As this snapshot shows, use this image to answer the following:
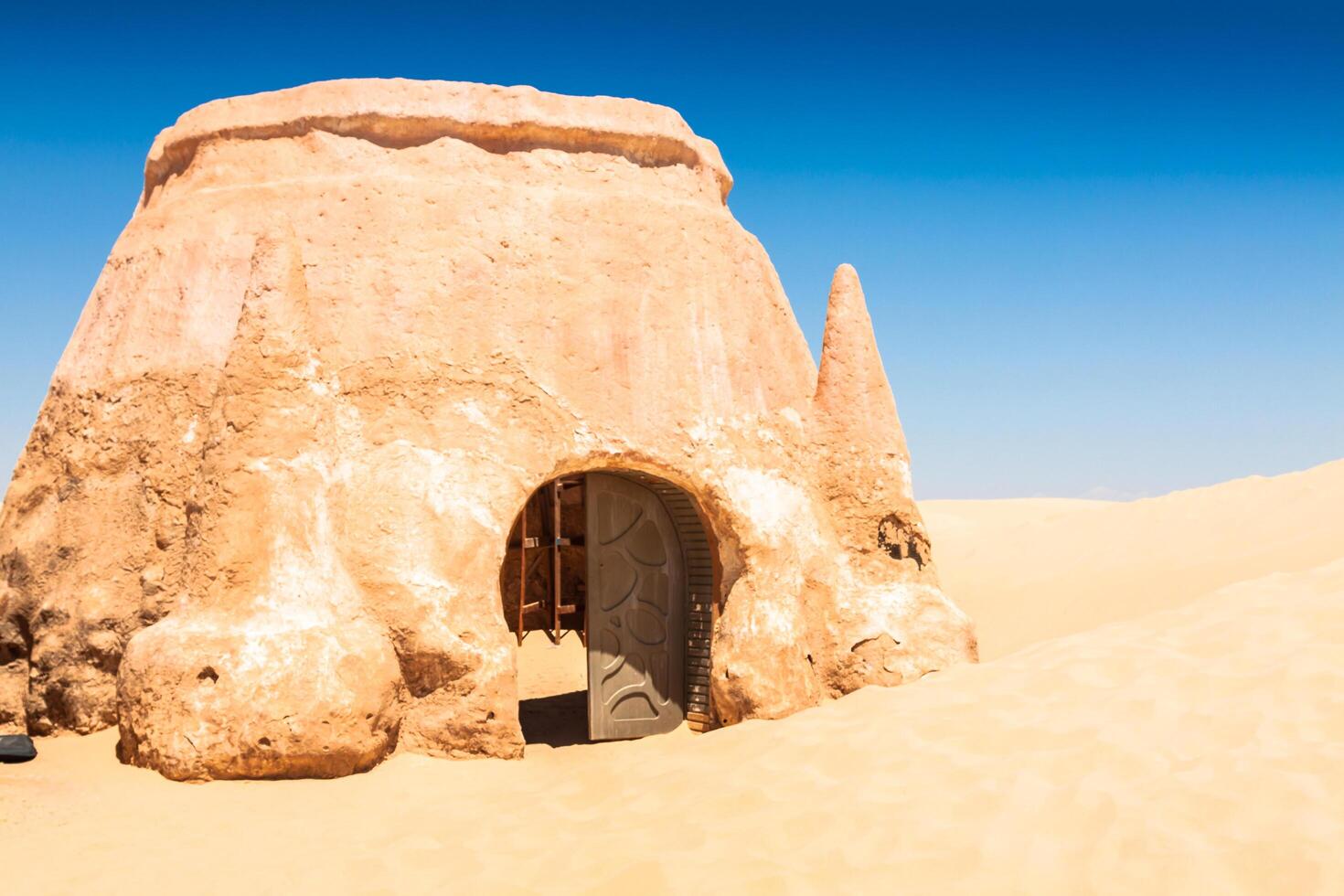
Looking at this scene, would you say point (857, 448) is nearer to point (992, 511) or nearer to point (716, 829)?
point (716, 829)

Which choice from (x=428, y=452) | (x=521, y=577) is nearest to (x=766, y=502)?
(x=428, y=452)

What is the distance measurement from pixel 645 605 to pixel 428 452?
2.21 meters

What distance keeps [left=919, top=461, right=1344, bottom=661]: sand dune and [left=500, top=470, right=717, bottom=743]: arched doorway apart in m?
7.80

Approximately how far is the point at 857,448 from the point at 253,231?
4.23 meters

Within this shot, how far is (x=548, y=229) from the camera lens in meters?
Answer: 7.47

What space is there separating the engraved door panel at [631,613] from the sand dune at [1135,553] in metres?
7.88

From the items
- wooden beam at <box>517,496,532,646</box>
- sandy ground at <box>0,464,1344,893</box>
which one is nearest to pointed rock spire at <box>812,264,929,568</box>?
sandy ground at <box>0,464,1344,893</box>

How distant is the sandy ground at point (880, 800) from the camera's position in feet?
15.0

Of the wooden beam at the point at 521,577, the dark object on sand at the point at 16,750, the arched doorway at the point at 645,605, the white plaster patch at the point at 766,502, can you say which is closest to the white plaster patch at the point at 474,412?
the arched doorway at the point at 645,605

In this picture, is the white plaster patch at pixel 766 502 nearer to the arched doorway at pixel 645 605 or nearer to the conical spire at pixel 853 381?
the arched doorway at pixel 645 605

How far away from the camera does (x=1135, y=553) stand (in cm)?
2144

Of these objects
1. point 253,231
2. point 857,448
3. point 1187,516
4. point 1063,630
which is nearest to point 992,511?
point 1187,516

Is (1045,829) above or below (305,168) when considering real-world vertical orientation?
below

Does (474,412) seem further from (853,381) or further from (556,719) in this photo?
(556,719)
